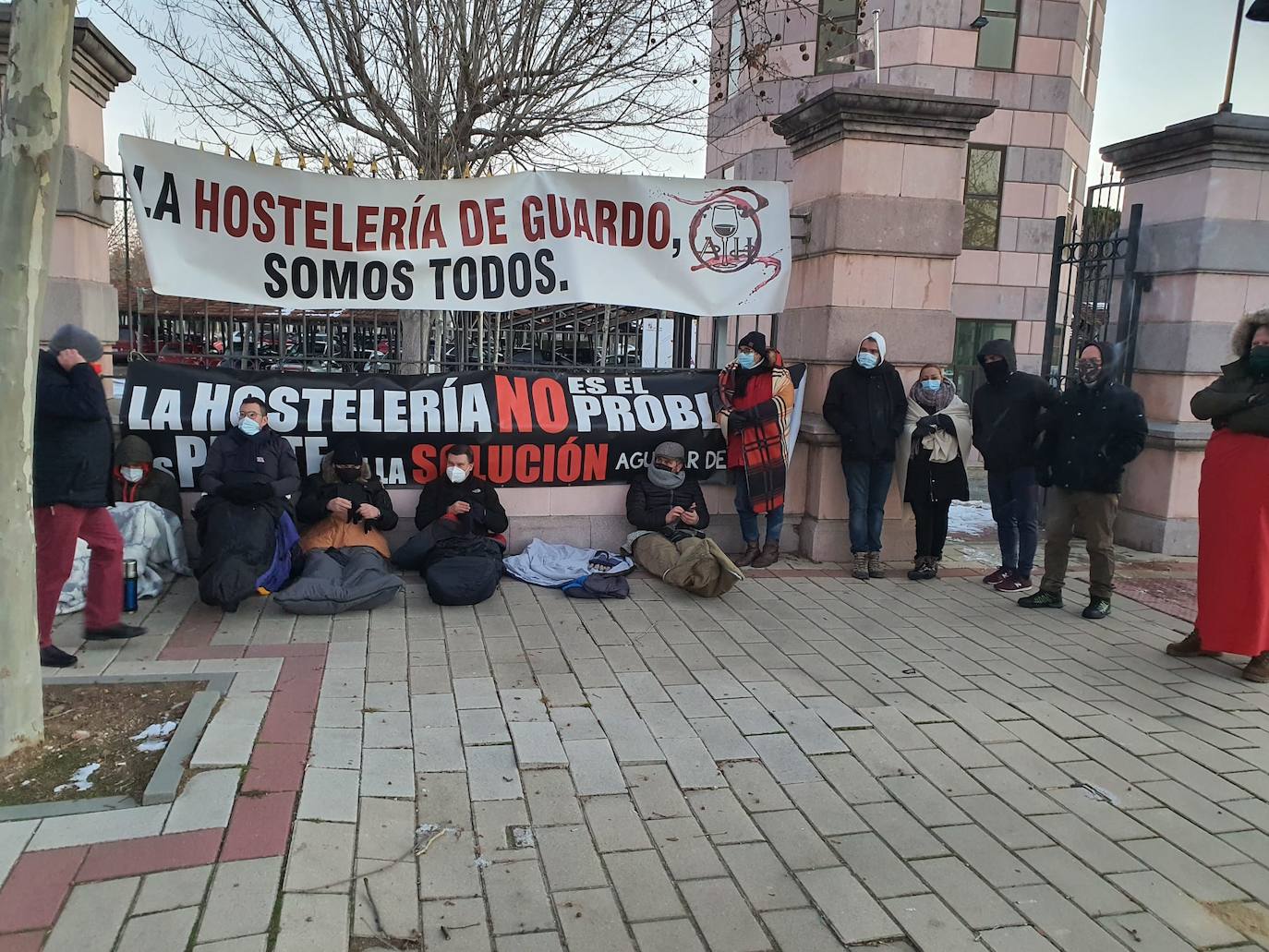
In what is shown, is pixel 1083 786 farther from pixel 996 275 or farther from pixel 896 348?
pixel 996 275

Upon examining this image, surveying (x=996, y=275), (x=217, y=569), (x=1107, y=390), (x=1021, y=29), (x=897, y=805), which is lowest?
(x=897, y=805)

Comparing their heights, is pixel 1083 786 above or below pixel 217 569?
below

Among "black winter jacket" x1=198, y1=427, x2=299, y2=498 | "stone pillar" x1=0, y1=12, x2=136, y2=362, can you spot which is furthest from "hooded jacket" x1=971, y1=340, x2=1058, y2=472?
"stone pillar" x1=0, y1=12, x2=136, y2=362

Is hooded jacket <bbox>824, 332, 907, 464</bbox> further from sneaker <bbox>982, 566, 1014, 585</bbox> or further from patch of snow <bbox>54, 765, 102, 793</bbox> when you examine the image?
patch of snow <bbox>54, 765, 102, 793</bbox>

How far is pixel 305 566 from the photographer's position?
→ 582cm

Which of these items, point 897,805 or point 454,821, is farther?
point 897,805

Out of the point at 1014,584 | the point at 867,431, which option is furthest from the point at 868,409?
the point at 1014,584

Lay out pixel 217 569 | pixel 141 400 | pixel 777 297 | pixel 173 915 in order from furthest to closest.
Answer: pixel 777 297 → pixel 141 400 → pixel 217 569 → pixel 173 915

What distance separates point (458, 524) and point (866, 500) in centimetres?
323

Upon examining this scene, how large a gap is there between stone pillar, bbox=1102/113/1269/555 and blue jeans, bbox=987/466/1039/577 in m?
2.00

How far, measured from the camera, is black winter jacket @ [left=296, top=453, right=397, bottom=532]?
239 inches

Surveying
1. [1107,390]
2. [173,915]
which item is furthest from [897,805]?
[1107,390]

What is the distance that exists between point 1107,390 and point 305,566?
5479 mm

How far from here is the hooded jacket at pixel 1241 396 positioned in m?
5.07
